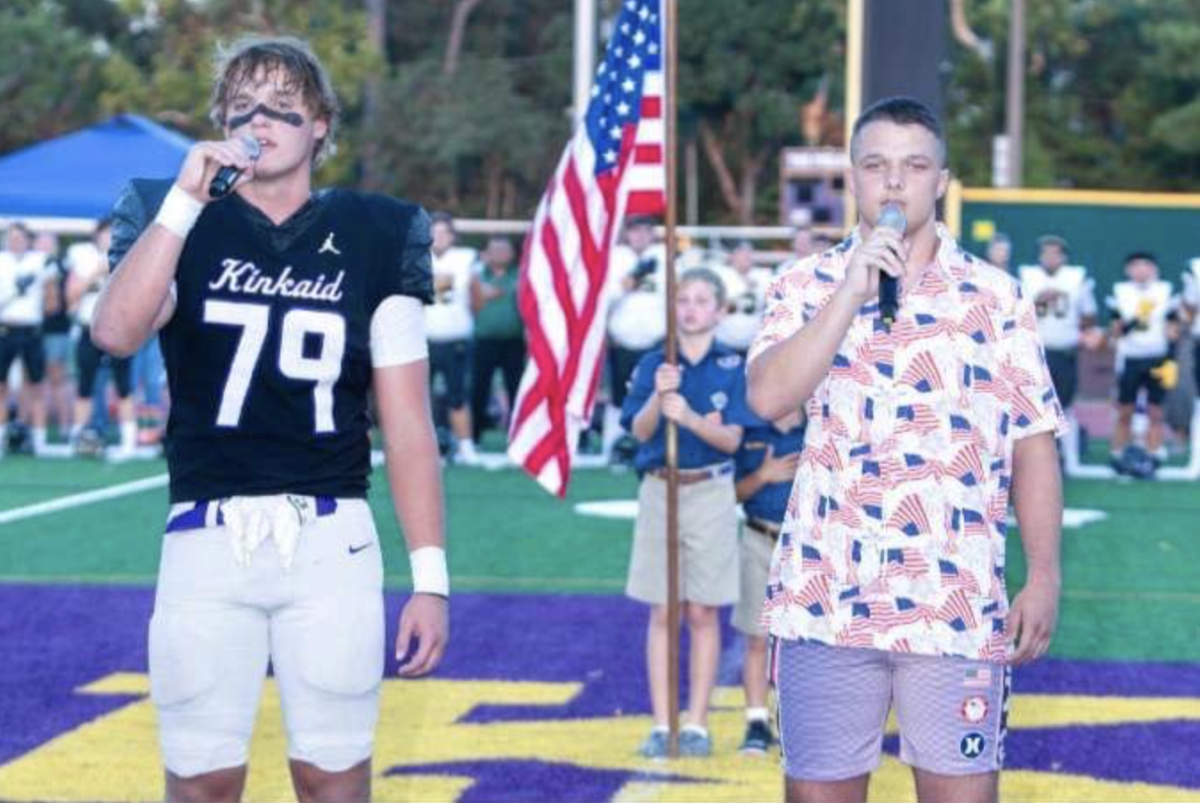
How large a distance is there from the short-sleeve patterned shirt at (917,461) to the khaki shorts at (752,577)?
330 centimetres

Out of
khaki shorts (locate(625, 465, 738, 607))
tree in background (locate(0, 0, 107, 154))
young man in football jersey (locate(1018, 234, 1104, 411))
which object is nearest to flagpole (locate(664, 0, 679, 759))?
khaki shorts (locate(625, 465, 738, 607))

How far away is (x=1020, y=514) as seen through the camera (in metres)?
4.73

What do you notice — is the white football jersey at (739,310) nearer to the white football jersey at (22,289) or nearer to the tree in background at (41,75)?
the white football jersey at (22,289)

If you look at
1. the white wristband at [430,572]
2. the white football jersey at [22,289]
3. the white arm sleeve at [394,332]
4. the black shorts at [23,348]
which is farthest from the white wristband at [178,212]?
the black shorts at [23,348]

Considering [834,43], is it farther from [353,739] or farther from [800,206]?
[353,739]

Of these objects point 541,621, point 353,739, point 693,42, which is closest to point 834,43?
point 693,42

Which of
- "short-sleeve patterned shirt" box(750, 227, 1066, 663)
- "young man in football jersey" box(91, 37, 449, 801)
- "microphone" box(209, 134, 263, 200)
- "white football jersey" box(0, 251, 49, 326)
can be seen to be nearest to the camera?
"microphone" box(209, 134, 263, 200)

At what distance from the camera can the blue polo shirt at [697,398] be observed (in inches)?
321

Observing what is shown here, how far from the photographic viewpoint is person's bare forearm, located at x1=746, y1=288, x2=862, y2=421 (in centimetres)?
441

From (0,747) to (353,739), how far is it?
3.99 metres

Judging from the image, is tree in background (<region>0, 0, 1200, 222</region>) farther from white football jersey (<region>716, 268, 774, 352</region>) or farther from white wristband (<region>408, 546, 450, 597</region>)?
white wristband (<region>408, 546, 450, 597</region>)

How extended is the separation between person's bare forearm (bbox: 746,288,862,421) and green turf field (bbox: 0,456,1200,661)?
237 inches

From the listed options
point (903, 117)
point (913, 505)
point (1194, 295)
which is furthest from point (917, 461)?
point (1194, 295)

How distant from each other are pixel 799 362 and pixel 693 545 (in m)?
3.81
